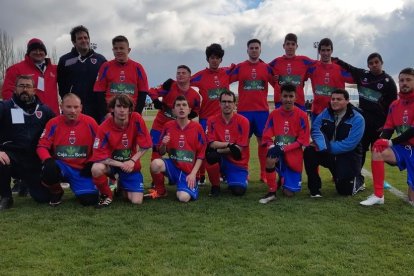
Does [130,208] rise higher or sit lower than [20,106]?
lower

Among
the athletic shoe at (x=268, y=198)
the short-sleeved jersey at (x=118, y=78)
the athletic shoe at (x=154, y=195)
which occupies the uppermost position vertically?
the short-sleeved jersey at (x=118, y=78)

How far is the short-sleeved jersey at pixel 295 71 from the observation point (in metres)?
6.45

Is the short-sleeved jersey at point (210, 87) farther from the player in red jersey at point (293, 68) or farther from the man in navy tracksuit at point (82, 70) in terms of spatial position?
the man in navy tracksuit at point (82, 70)

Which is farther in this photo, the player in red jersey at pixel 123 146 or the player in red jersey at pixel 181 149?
the player in red jersey at pixel 181 149

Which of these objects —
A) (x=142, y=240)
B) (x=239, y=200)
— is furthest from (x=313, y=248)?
(x=239, y=200)

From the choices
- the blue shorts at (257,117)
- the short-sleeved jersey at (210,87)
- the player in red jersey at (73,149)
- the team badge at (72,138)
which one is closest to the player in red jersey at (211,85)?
the short-sleeved jersey at (210,87)

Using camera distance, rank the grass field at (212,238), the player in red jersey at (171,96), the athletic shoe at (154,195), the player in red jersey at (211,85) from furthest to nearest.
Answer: the player in red jersey at (211,85), the player in red jersey at (171,96), the athletic shoe at (154,195), the grass field at (212,238)

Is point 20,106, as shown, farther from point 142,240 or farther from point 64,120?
point 142,240

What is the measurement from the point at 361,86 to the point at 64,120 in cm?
419

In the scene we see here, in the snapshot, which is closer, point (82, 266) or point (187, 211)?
point (82, 266)

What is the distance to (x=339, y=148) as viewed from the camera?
17.5 feet

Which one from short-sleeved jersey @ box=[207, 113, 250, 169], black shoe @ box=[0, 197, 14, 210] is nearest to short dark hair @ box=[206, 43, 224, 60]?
short-sleeved jersey @ box=[207, 113, 250, 169]

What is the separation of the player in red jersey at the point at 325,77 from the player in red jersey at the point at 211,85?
1.40m

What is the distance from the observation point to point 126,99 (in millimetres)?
4867
